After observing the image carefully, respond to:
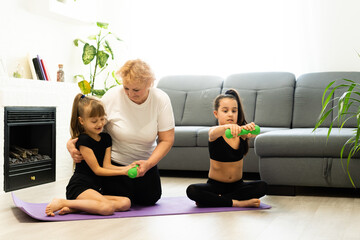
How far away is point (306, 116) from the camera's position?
174 inches

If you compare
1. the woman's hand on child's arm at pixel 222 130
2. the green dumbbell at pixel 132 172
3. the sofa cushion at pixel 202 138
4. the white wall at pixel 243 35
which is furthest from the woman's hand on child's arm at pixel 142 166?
the white wall at pixel 243 35

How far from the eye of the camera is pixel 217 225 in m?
2.38

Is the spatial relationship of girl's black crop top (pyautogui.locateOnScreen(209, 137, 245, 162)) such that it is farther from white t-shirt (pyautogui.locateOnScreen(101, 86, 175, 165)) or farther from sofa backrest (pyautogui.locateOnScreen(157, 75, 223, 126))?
sofa backrest (pyautogui.locateOnScreen(157, 75, 223, 126))

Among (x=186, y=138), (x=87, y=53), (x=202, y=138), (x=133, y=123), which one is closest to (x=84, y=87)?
(x=87, y=53)

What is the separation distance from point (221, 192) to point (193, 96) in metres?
2.07

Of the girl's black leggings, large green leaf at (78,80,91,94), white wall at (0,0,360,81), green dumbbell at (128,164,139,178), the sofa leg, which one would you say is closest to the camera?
green dumbbell at (128,164,139,178)

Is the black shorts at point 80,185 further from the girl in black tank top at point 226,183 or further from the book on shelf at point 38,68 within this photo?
the book on shelf at point 38,68

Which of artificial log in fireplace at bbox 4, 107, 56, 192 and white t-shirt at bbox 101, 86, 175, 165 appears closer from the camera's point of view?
white t-shirt at bbox 101, 86, 175, 165

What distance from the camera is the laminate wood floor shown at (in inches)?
85.6

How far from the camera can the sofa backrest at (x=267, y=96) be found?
14.8ft

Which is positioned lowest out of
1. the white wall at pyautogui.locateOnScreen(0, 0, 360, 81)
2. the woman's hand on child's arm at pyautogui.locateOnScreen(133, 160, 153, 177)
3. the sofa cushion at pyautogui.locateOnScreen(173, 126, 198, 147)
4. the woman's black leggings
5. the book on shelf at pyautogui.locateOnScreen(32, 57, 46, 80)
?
the woman's black leggings

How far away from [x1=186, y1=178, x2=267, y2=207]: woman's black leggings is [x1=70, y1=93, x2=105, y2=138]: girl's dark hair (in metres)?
0.68

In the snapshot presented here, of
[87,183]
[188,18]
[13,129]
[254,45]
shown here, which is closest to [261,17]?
[254,45]

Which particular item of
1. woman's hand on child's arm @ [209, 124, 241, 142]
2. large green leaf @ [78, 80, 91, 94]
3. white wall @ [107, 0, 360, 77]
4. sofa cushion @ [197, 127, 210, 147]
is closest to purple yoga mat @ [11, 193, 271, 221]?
woman's hand on child's arm @ [209, 124, 241, 142]
